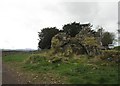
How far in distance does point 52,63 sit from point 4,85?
8.64 metres

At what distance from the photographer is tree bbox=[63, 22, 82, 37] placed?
64.1 m

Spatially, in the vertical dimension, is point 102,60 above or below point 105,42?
below

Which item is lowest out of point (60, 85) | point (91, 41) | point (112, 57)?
point (60, 85)

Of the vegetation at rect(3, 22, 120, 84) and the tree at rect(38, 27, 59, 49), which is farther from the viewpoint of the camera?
the tree at rect(38, 27, 59, 49)

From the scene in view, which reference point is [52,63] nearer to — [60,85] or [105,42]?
[60,85]

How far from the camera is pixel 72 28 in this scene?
2564 inches

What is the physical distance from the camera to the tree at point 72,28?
64.1 m

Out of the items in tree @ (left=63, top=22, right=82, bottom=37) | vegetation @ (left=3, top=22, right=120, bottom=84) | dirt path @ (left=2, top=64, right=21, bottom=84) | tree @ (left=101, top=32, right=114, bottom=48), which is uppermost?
tree @ (left=63, top=22, right=82, bottom=37)

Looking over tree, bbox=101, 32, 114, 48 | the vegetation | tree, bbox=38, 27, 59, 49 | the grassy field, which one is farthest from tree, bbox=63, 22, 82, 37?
the grassy field

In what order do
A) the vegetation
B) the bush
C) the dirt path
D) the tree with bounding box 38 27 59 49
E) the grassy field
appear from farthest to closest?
the tree with bounding box 38 27 59 49 → the bush → the vegetation → the dirt path → the grassy field

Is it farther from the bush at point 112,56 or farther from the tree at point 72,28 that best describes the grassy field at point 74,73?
the tree at point 72,28

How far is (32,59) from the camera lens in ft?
80.6

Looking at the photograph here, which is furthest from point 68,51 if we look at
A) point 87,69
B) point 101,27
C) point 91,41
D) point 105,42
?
point 101,27

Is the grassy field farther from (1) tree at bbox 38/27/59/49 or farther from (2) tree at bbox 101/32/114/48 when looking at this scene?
(2) tree at bbox 101/32/114/48
